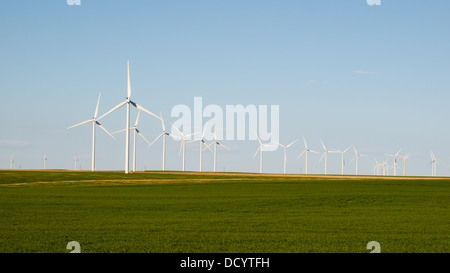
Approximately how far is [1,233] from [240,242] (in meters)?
9.74

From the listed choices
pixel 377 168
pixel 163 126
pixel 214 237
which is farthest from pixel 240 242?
pixel 377 168

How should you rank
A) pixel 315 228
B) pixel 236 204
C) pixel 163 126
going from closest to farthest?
pixel 315 228 < pixel 236 204 < pixel 163 126

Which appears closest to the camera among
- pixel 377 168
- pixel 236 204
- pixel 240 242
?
pixel 240 242

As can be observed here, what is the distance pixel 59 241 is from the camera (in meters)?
16.7
